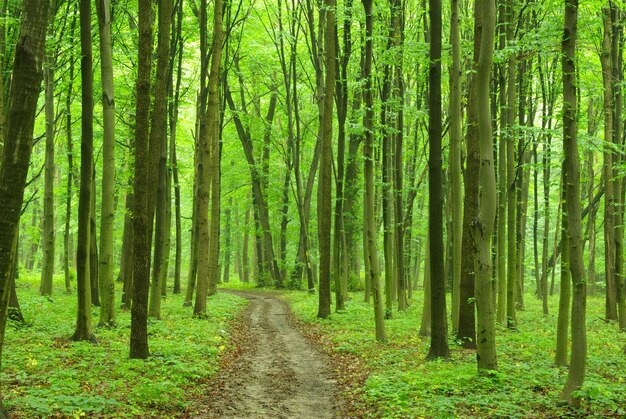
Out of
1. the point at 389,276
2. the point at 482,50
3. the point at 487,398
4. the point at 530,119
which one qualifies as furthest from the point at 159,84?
the point at 530,119

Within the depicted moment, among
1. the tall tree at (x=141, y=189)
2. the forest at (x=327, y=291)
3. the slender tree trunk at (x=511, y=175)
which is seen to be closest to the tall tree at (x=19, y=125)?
the forest at (x=327, y=291)

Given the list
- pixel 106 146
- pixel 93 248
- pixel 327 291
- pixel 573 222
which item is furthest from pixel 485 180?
pixel 93 248

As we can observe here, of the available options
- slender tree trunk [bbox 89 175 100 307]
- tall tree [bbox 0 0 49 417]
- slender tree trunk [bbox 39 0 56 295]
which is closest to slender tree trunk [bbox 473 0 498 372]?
tall tree [bbox 0 0 49 417]

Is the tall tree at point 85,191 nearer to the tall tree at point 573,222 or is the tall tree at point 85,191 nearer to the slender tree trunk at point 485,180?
the slender tree trunk at point 485,180

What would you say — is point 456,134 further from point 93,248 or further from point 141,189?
point 93,248

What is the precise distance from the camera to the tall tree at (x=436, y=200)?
429 inches

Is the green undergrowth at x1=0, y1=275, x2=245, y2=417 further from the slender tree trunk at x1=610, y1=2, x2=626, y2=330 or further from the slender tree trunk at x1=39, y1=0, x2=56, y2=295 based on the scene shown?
the slender tree trunk at x1=610, y1=2, x2=626, y2=330

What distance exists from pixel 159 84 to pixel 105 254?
431 cm

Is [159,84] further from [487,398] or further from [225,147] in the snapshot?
[225,147]

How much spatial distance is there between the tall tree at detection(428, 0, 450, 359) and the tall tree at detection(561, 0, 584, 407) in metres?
3.26

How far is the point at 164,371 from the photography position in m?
9.35

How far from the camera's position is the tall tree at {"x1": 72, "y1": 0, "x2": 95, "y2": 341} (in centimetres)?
1082

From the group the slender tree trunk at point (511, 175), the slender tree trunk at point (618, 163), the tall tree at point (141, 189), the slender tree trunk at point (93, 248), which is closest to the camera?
the tall tree at point (141, 189)

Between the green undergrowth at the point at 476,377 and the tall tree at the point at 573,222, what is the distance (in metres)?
0.23
